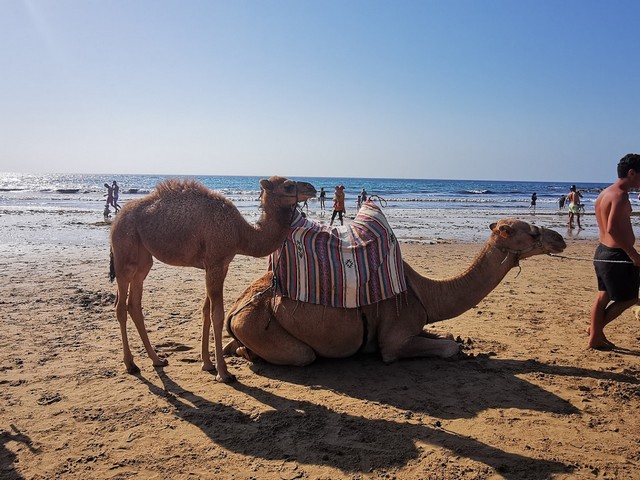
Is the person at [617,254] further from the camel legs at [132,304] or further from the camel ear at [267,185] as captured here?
the camel legs at [132,304]

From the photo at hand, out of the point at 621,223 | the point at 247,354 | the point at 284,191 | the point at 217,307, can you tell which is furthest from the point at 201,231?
the point at 621,223

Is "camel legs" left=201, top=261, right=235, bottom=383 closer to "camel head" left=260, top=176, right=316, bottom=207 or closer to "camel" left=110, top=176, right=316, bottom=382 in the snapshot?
"camel" left=110, top=176, right=316, bottom=382

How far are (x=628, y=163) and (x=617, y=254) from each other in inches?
40.4

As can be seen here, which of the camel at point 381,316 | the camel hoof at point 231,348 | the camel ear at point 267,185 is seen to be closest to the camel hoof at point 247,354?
the camel at point 381,316

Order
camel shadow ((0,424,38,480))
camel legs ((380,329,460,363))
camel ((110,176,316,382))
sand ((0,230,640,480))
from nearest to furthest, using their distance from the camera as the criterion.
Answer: camel shadow ((0,424,38,480)) → sand ((0,230,640,480)) → camel ((110,176,316,382)) → camel legs ((380,329,460,363))

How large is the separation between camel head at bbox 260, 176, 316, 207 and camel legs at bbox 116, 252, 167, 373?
1.53 metres

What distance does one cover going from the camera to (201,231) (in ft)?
16.2

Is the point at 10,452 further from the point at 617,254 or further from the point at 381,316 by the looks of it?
the point at 617,254

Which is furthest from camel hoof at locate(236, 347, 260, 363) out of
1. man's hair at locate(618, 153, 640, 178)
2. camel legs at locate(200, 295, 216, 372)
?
man's hair at locate(618, 153, 640, 178)

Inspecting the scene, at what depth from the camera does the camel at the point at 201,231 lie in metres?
4.93

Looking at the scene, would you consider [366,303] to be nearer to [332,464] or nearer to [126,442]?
[332,464]

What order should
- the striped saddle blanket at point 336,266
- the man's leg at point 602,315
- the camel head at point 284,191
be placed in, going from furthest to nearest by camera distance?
the man's leg at point 602,315 → the striped saddle blanket at point 336,266 → the camel head at point 284,191

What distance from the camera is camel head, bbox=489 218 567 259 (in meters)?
5.63

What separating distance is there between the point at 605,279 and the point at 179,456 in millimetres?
4942
